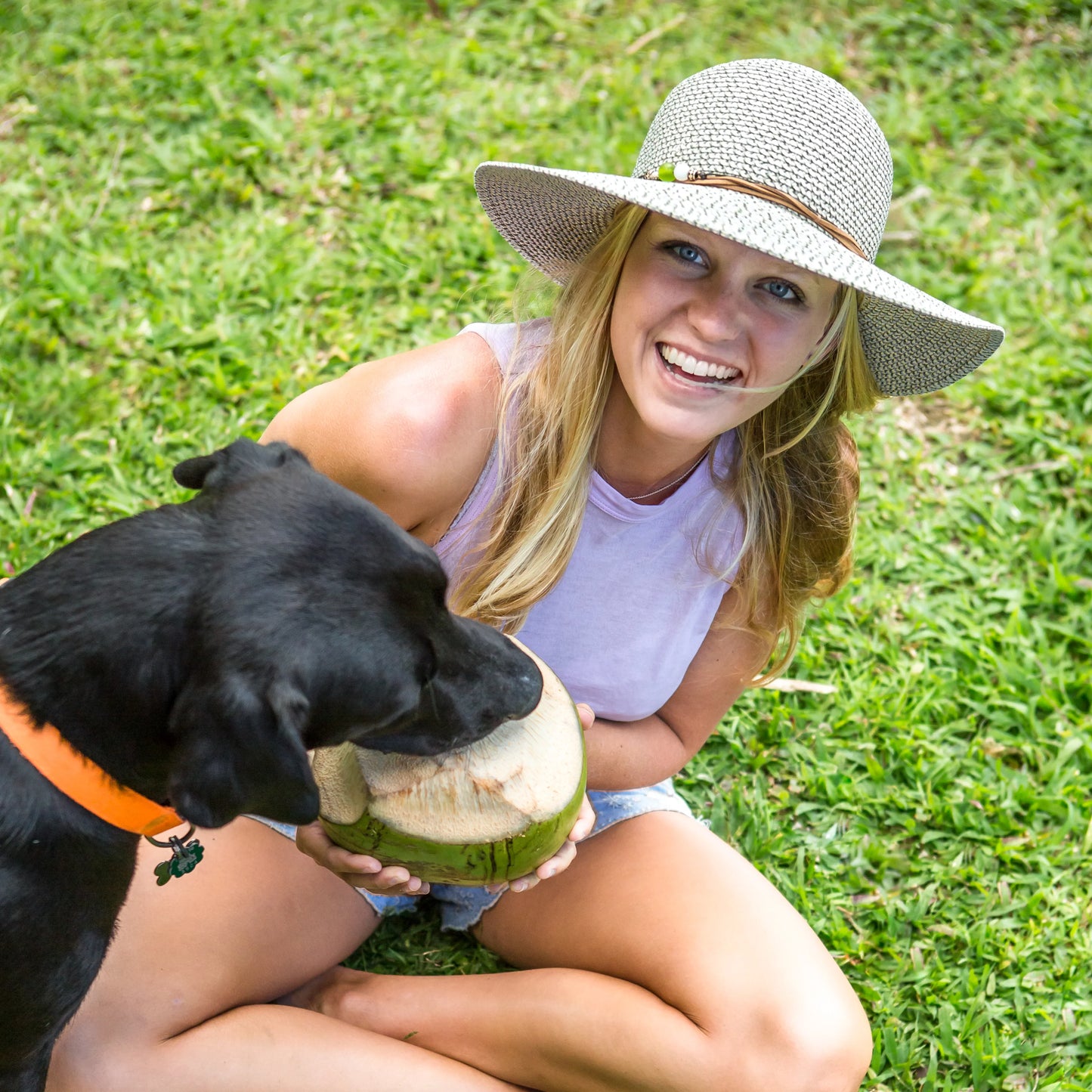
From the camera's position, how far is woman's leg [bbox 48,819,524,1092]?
2846 millimetres

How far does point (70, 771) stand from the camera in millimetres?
2211

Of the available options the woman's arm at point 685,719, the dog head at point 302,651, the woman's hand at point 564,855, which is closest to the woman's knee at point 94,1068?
the woman's hand at point 564,855

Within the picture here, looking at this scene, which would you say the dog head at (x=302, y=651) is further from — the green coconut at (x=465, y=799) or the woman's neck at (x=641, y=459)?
the woman's neck at (x=641, y=459)

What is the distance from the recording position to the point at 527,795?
2396mm

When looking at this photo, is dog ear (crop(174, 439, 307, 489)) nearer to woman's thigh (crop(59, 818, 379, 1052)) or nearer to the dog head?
the dog head

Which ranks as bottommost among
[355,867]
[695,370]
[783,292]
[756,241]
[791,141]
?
[355,867]

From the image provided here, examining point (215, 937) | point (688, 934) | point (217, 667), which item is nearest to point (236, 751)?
point (217, 667)

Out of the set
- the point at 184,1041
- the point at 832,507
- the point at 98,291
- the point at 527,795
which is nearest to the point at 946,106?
the point at 832,507

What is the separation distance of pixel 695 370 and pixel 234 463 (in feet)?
3.68

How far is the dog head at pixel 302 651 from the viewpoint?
80.0 inches

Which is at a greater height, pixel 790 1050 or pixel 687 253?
pixel 687 253

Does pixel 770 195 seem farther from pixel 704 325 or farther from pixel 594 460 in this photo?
pixel 594 460

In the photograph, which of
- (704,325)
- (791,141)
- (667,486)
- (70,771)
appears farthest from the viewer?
(667,486)

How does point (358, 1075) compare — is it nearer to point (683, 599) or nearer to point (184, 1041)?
point (184, 1041)
